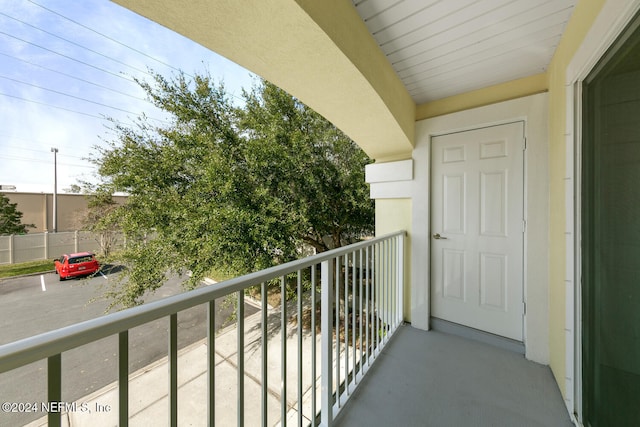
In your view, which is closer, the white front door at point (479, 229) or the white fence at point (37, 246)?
the white front door at point (479, 229)

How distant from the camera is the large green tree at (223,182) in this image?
3258mm

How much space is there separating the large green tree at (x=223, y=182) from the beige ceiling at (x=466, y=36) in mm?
2181

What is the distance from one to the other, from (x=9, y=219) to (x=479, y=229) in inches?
554

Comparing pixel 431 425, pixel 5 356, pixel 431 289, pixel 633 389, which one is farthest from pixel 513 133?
pixel 5 356

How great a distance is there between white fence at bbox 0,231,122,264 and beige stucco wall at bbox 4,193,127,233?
1.48m

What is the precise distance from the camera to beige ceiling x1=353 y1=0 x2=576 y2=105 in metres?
1.26

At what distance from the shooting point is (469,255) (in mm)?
2166

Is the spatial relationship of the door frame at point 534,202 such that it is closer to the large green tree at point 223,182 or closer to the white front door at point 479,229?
the white front door at point 479,229

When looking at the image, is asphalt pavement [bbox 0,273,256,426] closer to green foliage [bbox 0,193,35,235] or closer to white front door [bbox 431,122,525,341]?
white front door [bbox 431,122,525,341]

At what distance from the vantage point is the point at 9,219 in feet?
Result: 27.6

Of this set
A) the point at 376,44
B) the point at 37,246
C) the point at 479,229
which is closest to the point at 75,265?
the point at 37,246

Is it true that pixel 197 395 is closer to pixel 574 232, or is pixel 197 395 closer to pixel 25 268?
pixel 574 232

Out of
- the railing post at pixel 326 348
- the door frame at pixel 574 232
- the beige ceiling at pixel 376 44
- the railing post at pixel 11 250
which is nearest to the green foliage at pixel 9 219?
the railing post at pixel 11 250

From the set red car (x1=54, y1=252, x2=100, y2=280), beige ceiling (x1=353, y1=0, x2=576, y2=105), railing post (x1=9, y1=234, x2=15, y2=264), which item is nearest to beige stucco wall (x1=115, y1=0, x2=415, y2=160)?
beige ceiling (x1=353, y1=0, x2=576, y2=105)
